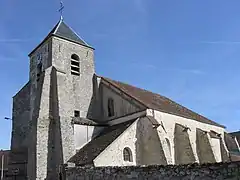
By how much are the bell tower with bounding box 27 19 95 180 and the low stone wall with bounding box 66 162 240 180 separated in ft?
25.8

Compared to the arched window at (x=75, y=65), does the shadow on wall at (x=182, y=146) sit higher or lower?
lower

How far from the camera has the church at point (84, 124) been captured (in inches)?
789

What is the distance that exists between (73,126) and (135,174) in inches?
476

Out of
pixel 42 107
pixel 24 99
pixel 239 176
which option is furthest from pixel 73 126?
pixel 239 176

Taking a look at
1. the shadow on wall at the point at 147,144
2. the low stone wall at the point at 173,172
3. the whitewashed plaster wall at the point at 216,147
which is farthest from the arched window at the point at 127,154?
the whitewashed plaster wall at the point at 216,147

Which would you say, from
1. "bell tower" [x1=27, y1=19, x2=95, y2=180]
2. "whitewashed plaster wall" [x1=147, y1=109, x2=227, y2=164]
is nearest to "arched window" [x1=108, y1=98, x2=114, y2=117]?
"bell tower" [x1=27, y1=19, x2=95, y2=180]

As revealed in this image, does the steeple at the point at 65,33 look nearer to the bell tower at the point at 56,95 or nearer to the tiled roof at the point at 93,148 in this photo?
the bell tower at the point at 56,95

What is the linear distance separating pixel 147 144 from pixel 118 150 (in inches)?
106

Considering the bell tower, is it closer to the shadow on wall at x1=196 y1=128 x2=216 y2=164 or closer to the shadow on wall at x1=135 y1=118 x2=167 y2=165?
the shadow on wall at x1=135 y1=118 x2=167 y2=165

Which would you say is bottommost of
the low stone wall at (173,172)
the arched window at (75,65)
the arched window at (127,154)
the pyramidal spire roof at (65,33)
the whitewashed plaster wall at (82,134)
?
the low stone wall at (173,172)

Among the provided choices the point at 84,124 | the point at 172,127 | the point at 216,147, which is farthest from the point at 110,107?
the point at 216,147

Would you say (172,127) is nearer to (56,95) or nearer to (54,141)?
(54,141)

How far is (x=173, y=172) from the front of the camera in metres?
9.12

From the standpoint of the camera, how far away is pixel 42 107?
867 inches
